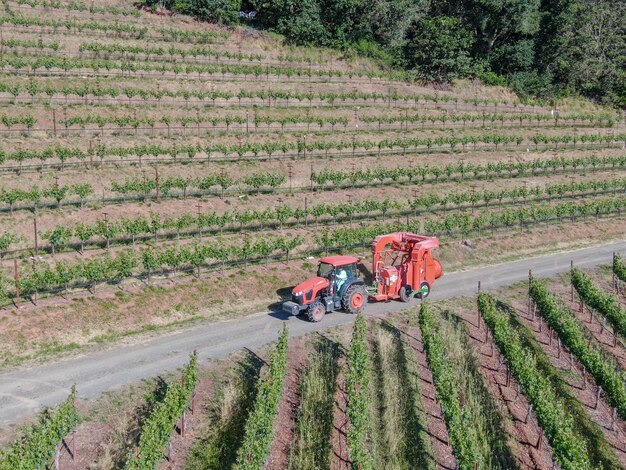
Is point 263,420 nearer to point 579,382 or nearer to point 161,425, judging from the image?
point 161,425

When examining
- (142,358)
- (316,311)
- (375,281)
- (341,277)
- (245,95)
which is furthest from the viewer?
(245,95)

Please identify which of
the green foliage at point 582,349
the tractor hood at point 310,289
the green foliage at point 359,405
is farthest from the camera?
the tractor hood at point 310,289

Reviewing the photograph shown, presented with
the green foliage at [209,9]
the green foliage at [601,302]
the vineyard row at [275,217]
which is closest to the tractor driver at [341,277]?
the vineyard row at [275,217]

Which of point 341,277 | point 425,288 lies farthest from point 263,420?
point 425,288

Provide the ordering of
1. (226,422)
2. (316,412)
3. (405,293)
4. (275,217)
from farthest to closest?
(275,217) → (405,293) → (316,412) → (226,422)

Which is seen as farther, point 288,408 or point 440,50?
point 440,50

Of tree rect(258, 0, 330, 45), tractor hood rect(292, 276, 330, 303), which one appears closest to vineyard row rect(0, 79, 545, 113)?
tree rect(258, 0, 330, 45)

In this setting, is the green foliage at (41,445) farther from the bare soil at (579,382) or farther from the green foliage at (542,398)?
the bare soil at (579,382)
